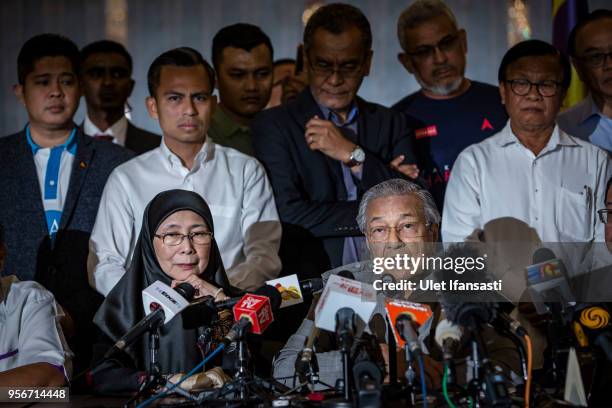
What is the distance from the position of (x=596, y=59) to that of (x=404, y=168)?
1.21m

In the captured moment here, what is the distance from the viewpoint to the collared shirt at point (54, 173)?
434 centimetres

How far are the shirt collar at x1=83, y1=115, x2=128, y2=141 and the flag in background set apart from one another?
2602mm

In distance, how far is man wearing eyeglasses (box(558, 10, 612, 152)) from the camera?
14.6 ft

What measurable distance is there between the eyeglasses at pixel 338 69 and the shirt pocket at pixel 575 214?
1220 millimetres

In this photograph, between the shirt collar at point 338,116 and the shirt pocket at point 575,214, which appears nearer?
the shirt pocket at point 575,214

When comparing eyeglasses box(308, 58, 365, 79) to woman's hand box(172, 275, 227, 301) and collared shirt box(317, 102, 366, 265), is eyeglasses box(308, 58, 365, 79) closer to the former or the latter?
collared shirt box(317, 102, 366, 265)

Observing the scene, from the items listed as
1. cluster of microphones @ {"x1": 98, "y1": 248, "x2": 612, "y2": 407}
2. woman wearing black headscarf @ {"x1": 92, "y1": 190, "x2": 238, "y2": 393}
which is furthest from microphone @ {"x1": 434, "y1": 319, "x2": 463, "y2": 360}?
woman wearing black headscarf @ {"x1": 92, "y1": 190, "x2": 238, "y2": 393}

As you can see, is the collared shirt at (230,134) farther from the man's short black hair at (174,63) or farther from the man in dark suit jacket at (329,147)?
the man's short black hair at (174,63)

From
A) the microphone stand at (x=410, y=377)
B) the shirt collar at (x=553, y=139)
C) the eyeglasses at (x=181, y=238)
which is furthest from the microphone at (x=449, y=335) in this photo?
the shirt collar at (x=553, y=139)

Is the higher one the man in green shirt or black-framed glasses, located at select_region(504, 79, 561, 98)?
the man in green shirt

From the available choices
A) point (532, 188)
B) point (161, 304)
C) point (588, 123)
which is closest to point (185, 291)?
point (161, 304)

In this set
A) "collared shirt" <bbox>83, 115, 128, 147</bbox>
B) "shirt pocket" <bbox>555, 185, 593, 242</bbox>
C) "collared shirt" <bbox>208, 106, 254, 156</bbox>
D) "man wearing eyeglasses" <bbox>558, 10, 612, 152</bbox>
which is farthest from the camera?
"collared shirt" <bbox>83, 115, 128, 147</bbox>

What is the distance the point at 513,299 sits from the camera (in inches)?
148

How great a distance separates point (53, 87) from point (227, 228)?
49.5 inches
